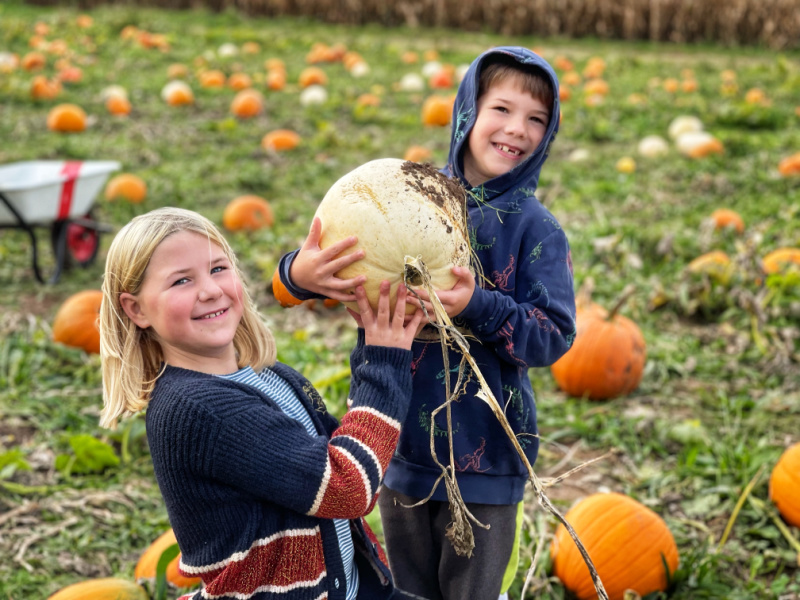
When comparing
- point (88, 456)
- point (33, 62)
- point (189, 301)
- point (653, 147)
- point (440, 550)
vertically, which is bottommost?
point (88, 456)

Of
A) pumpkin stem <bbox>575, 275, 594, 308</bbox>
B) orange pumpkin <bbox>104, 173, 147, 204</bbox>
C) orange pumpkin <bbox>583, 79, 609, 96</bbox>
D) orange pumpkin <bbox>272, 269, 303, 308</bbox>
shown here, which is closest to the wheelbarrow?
orange pumpkin <bbox>104, 173, 147, 204</bbox>

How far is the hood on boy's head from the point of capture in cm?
221

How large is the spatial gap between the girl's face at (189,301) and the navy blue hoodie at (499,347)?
0.68ft

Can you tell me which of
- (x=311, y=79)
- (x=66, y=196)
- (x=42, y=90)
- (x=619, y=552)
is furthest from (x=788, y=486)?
(x=42, y=90)

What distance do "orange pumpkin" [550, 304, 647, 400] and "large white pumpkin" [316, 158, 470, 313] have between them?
2.71 meters

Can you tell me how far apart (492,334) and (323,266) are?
497 millimetres

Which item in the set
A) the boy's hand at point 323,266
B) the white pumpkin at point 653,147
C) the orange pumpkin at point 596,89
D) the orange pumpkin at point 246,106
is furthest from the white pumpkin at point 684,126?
the boy's hand at point 323,266

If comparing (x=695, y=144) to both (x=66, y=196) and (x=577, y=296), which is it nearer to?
(x=577, y=296)

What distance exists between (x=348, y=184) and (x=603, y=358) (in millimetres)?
2933

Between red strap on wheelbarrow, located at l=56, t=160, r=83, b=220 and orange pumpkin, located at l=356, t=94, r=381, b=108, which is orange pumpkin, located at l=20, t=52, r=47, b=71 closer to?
orange pumpkin, located at l=356, t=94, r=381, b=108

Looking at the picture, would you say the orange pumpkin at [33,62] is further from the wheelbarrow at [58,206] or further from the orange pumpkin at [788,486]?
the orange pumpkin at [788,486]

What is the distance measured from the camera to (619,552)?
123 inches

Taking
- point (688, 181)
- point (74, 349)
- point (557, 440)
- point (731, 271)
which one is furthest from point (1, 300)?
point (688, 181)

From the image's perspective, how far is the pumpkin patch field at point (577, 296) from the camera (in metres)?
3.33
